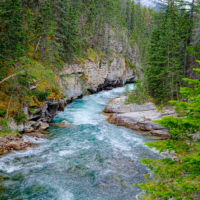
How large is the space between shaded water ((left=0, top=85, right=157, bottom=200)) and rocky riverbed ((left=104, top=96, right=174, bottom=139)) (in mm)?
1484

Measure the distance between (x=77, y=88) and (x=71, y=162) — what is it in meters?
15.8

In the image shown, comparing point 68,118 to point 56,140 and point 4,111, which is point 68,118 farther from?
point 4,111

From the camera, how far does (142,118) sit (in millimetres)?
17938

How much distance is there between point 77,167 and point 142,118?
9584mm

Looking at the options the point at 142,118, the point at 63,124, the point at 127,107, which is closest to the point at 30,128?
the point at 63,124

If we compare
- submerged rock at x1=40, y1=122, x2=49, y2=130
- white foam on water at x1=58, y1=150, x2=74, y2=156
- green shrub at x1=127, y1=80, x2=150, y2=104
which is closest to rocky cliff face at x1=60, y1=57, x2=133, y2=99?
submerged rock at x1=40, y1=122, x2=49, y2=130

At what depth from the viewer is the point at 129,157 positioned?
11.9 metres

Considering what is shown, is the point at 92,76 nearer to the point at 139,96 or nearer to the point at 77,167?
the point at 139,96

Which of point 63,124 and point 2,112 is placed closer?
point 2,112

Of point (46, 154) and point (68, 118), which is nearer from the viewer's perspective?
point (46, 154)

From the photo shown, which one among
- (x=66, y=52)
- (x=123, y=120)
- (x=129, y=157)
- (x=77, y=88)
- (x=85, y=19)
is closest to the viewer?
(x=129, y=157)

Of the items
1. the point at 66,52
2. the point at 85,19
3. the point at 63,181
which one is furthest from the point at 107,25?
the point at 63,181

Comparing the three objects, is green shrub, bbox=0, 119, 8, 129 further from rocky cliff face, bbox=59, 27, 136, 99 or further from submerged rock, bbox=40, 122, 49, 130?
rocky cliff face, bbox=59, 27, 136, 99

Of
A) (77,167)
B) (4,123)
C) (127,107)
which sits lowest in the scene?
(77,167)
